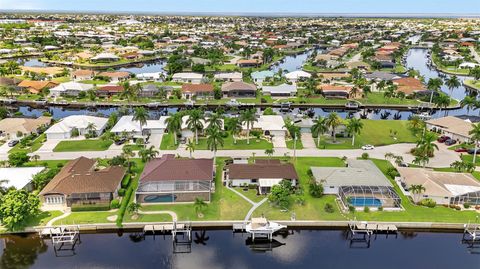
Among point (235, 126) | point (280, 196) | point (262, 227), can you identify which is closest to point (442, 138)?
point (235, 126)

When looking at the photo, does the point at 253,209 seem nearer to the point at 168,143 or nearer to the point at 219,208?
the point at 219,208

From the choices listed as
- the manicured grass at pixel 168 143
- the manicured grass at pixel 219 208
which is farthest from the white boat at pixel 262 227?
the manicured grass at pixel 168 143

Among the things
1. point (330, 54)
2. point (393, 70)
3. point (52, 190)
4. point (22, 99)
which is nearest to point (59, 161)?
point (52, 190)

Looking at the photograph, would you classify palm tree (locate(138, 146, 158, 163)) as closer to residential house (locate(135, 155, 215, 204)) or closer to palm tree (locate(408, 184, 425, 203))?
residential house (locate(135, 155, 215, 204))

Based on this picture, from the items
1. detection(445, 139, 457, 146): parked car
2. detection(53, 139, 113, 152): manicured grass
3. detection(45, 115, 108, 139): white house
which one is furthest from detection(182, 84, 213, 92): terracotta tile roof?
detection(445, 139, 457, 146): parked car

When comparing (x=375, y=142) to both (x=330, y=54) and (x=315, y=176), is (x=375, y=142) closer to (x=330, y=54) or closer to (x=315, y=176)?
(x=315, y=176)
